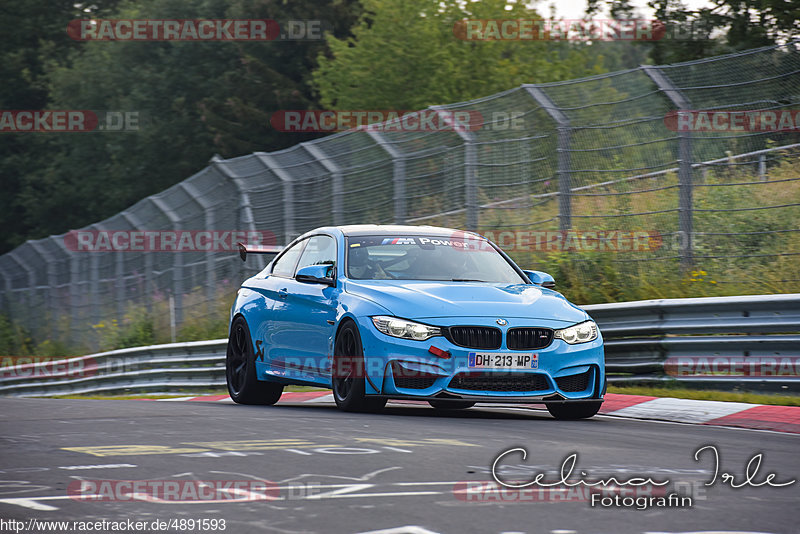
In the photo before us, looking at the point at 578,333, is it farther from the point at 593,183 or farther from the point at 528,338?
the point at 593,183

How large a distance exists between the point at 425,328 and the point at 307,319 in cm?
170

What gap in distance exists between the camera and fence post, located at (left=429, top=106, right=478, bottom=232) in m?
Result: 15.1

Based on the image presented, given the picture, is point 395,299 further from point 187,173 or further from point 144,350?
A: point 187,173

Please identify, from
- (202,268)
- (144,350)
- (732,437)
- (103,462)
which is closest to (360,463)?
(103,462)

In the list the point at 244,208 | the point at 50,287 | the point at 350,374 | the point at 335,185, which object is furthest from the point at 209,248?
the point at 350,374

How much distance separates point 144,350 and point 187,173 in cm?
4064

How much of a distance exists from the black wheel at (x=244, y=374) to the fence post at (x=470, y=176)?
4183 millimetres

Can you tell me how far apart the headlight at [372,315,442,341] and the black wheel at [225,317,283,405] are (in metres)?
2.64

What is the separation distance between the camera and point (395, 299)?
9188 millimetres

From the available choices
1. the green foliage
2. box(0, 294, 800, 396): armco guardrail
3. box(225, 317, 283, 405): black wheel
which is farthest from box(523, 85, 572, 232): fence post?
the green foliage

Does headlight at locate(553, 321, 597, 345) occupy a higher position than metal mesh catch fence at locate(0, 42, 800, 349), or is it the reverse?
metal mesh catch fence at locate(0, 42, 800, 349)

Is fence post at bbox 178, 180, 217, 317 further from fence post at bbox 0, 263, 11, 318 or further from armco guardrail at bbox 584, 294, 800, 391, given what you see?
fence post at bbox 0, 263, 11, 318

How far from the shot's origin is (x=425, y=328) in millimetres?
8906

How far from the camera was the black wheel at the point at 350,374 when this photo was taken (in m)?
9.22
